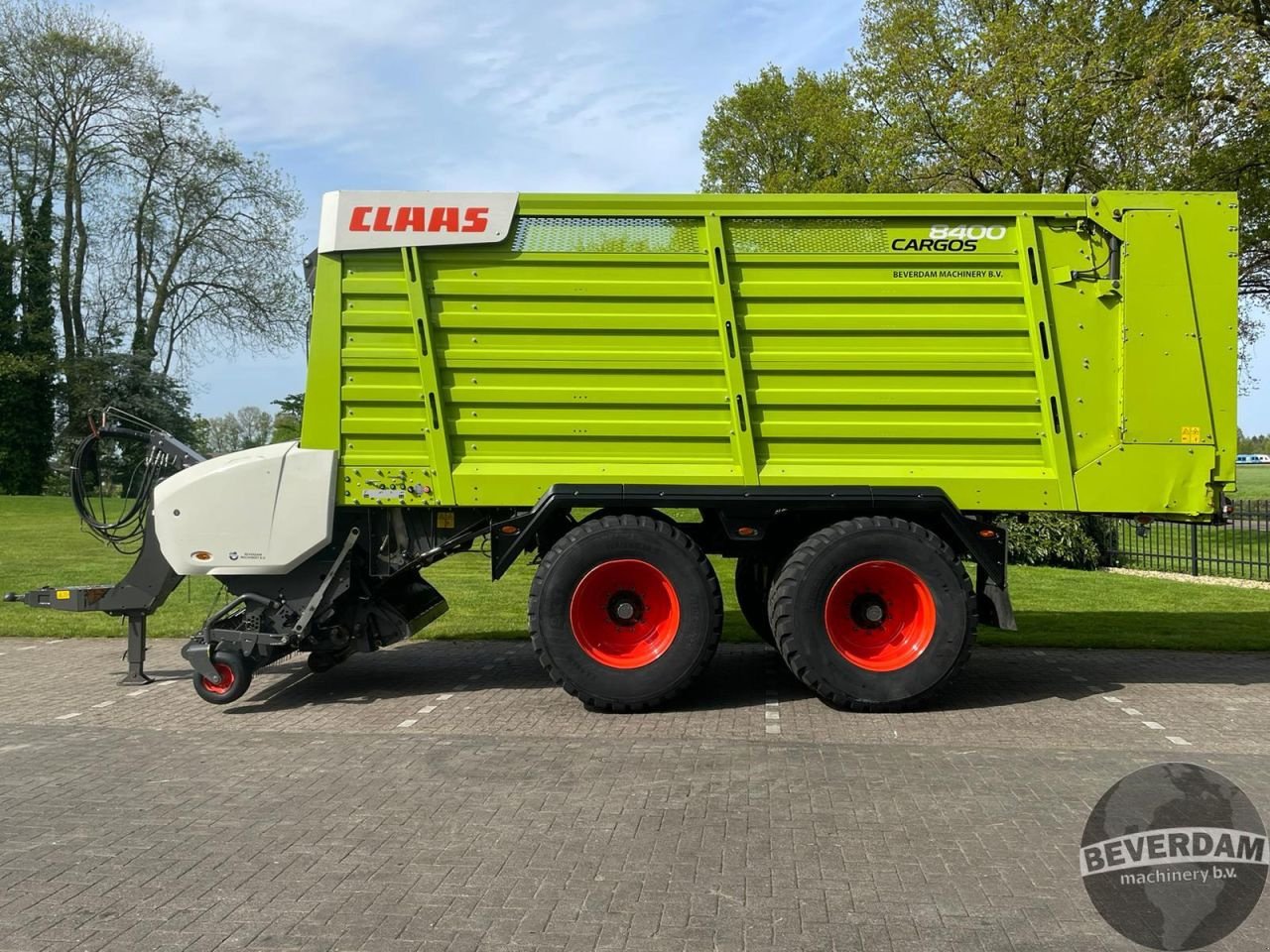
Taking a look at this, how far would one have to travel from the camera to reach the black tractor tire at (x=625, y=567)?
6.80 metres

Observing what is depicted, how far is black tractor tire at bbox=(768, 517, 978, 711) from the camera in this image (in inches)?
267

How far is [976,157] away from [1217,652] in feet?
39.9

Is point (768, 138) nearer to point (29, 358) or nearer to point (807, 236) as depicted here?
point (29, 358)

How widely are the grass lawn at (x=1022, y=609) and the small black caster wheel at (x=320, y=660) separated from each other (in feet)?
2.86

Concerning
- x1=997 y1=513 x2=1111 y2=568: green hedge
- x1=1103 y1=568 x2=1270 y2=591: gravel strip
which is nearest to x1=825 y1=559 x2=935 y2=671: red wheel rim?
x1=1103 y1=568 x2=1270 y2=591: gravel strip

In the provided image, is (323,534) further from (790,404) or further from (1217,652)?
(1217,652)

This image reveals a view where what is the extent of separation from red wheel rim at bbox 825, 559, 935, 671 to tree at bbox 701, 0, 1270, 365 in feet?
35.4

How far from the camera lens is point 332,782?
17.8 ft

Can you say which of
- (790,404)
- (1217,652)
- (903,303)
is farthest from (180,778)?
(1217,652)

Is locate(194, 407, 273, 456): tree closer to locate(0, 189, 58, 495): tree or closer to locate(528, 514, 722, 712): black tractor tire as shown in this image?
locate(0, 189, 58, 495): tree

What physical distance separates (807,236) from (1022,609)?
6.12 m

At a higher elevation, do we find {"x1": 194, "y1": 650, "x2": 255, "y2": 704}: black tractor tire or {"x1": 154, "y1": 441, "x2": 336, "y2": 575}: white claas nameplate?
{"x1": 154, "y1": 441, "x2": 336, "y2": 575}: white claas nameplate

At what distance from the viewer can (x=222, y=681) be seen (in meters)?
7.03

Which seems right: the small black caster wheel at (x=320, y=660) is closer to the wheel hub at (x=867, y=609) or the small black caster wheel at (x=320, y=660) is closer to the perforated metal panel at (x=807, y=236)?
the wheel hub at (x=867, y=609)
